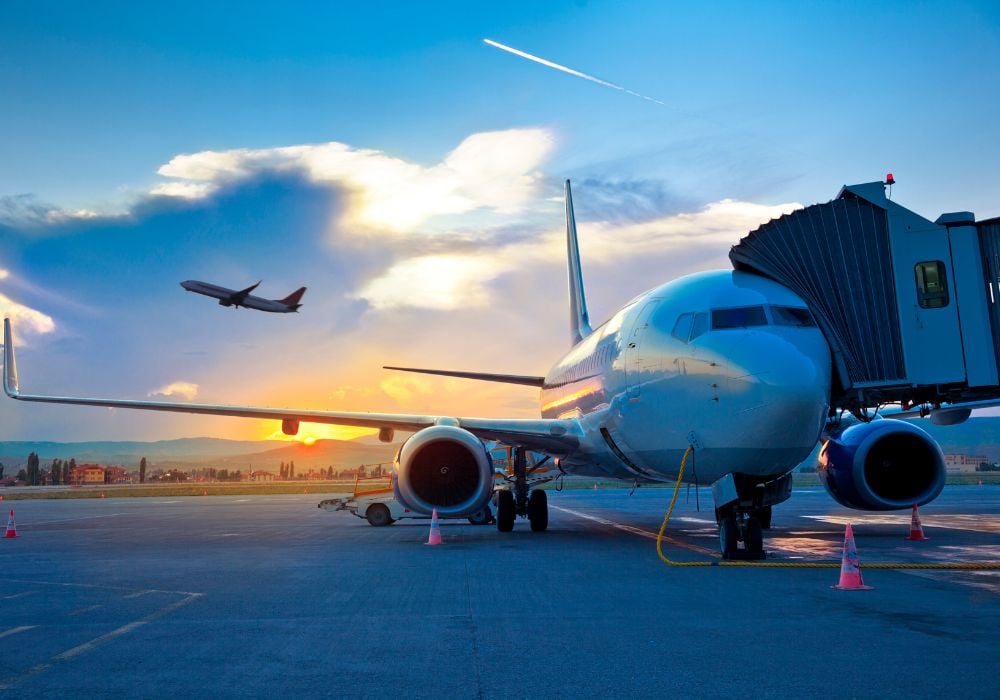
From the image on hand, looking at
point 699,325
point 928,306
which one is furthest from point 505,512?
point 928,306

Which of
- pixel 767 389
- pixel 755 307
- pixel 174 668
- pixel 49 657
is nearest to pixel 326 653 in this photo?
pixel 174 668

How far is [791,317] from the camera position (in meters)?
12.2

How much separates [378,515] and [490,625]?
49.0ft

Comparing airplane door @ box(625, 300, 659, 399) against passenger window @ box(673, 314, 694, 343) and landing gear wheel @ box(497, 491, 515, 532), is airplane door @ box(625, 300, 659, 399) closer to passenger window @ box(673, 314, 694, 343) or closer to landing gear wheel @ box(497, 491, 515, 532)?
passenger window @ box(673, 314, 694, 343)

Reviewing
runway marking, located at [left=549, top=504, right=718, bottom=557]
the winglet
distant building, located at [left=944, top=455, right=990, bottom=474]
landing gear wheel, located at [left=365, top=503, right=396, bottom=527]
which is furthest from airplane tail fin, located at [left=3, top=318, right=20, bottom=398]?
distant building, located at [left=944, top=455, right=990, bottom=474]

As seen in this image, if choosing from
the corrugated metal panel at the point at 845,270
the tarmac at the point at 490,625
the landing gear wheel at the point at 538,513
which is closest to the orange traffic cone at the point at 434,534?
the tarmac at the point at 490,625

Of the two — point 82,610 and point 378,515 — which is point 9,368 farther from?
point 82,610

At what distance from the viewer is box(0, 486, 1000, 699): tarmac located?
5.22m

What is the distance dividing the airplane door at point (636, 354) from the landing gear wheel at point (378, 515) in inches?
385

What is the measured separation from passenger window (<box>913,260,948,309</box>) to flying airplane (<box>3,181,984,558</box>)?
6.73 feet

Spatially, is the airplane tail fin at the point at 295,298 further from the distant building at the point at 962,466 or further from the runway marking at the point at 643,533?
the distant building at the point at 962,466

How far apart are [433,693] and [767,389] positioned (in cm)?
708

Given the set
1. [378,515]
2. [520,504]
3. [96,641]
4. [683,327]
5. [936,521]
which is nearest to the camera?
[96,641]

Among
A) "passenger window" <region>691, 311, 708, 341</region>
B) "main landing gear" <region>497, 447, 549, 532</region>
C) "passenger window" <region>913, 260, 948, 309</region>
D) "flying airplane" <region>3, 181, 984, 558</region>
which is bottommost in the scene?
"main landing gear" <region>497, 447, 549, 532</region>
